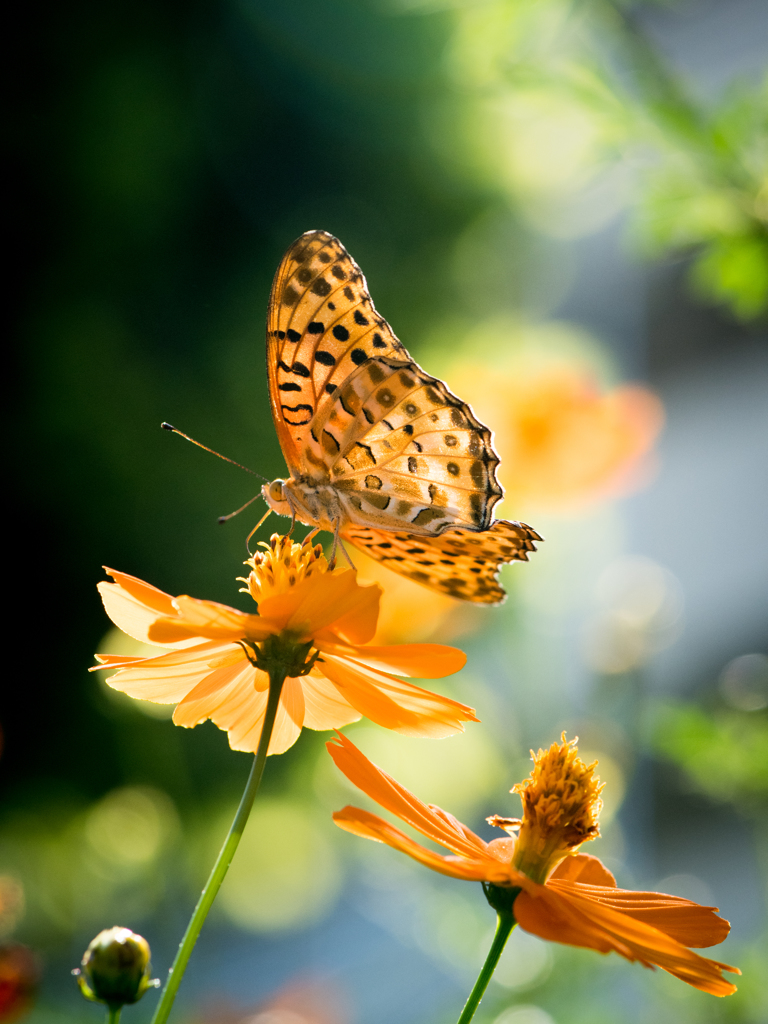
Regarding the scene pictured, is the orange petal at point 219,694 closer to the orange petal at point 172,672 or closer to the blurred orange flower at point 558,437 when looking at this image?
the orange petal at point 172,672

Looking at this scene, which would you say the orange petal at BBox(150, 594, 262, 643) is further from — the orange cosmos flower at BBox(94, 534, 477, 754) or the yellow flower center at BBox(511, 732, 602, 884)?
the yellow flower center at BBox(511, 732, 602, 884)

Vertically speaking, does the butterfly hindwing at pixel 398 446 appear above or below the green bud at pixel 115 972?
above

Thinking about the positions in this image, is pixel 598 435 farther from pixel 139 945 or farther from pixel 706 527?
pixel 706 527

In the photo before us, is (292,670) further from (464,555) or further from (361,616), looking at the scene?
(464,555)

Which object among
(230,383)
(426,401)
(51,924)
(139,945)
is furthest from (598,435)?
(51,924)

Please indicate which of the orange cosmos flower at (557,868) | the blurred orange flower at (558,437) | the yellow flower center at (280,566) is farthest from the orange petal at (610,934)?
the blurred orange flower at (558,437)

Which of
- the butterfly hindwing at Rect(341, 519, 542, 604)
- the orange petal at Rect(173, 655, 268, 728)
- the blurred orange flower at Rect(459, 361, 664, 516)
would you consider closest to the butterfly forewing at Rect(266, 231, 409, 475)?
the butterfly hindwing at Rect(341, 519, 542, 604)

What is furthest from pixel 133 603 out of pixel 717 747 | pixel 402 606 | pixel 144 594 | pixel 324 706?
pixel 402 606
